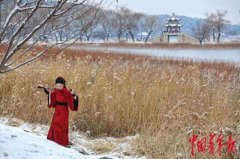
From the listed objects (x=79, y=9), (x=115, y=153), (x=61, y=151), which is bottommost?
(x=115, y=153)

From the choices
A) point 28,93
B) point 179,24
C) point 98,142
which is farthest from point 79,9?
point 179,24

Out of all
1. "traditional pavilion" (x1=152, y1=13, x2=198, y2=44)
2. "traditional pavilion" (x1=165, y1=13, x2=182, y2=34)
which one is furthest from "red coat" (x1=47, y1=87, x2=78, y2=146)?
"traditional pavilion" (x1=165, y1=13, x2=182, y2=34)

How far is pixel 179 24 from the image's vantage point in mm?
61375

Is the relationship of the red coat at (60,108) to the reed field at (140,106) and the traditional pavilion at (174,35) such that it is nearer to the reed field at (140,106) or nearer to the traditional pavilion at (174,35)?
the reed field at (140,106)

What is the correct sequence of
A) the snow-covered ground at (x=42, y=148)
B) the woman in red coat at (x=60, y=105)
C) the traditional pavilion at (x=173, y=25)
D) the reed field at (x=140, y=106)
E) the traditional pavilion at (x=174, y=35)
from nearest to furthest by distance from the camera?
the snow-covered ground at (x=42, y=148)
the woman in red coat at (x=60, y=105)
the reed field at (x=140, y=106)
the traditional pavilion at (x=174, y=35)
the traditional pavilion at (x=173, y=25)

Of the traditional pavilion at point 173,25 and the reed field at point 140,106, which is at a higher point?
the traditional pavilion at point 173,25

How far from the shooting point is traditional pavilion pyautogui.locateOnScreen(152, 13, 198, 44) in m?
56.2

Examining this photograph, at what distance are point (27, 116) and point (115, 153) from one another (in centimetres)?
194

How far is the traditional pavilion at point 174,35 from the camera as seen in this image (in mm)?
56250

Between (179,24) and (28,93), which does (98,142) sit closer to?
(28,93)

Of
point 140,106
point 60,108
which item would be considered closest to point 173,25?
point 140,106

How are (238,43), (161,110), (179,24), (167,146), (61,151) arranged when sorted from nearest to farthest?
(61,151)
(167,146)
(161,110)
(238,43)
(179,24)

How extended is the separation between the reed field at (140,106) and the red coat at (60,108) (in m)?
1.05

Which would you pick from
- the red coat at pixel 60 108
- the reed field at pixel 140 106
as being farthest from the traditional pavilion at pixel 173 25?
the red coat at pixel 60 108
